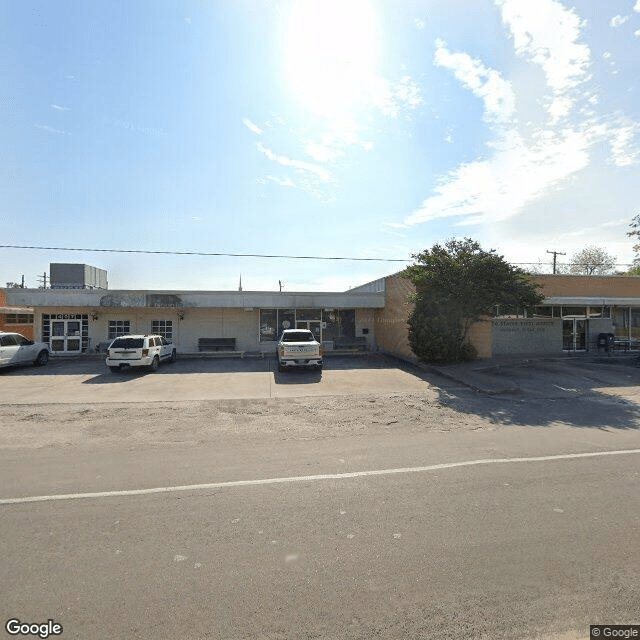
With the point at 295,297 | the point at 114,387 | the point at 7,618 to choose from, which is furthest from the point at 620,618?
the point at 295,297

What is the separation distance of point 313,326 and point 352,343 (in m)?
2.79

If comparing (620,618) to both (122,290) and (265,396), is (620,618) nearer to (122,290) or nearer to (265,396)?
(265,396)

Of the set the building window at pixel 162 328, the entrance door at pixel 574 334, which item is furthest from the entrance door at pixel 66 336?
the entrance door at pixel 574 334

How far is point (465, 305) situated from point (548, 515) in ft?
46.5

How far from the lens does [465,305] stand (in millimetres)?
17750

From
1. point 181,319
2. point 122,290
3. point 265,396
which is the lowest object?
point 265,396

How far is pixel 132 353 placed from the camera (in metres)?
17.8

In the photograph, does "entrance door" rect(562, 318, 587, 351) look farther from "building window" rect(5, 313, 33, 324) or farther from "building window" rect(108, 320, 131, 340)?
"building window" rect(5, 313, 33, 324)

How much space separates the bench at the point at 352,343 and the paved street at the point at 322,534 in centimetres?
1853

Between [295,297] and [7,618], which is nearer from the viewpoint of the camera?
[7,618]

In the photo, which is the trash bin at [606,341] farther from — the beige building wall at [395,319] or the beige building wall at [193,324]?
the beige building wall at [193,324]

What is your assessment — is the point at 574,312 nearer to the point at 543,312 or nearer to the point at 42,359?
the point at 543,312

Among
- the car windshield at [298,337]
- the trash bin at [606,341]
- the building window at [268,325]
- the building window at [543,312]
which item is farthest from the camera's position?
the building window at [268,325]

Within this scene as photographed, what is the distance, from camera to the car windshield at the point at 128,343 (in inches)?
709
